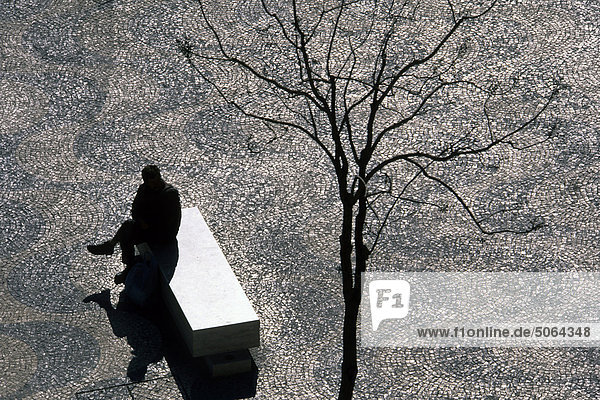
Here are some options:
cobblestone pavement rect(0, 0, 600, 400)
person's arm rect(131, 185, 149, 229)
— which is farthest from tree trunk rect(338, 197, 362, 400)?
person's arm rect(131, 185, 149, 229)

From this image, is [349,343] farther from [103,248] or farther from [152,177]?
[103,248]

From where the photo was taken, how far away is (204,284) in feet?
43.2

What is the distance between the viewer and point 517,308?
13555 mm

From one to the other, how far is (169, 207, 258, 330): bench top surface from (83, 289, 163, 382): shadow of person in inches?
21.2

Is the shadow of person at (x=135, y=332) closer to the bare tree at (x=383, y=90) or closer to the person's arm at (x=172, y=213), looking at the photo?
the person's arm at (x=172, y=213)

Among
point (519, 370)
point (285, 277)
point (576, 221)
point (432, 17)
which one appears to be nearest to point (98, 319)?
point (285, 277)

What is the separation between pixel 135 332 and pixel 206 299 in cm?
88

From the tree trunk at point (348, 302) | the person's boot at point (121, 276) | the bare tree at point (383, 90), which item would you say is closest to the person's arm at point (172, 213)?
the person's boot at point (121, 276)

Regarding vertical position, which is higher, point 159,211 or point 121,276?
point 159,211

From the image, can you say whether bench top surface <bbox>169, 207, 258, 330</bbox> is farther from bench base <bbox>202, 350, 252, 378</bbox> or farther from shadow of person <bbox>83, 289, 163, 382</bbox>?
shadow of person <bbox>83, 289, 163, 382</bbox>

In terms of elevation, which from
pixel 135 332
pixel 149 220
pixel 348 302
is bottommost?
pixel 135 332

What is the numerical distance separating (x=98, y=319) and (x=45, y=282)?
891mm

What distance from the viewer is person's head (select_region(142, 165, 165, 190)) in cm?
1332

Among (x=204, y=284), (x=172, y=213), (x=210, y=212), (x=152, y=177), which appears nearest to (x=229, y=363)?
(x=204, y=284)
